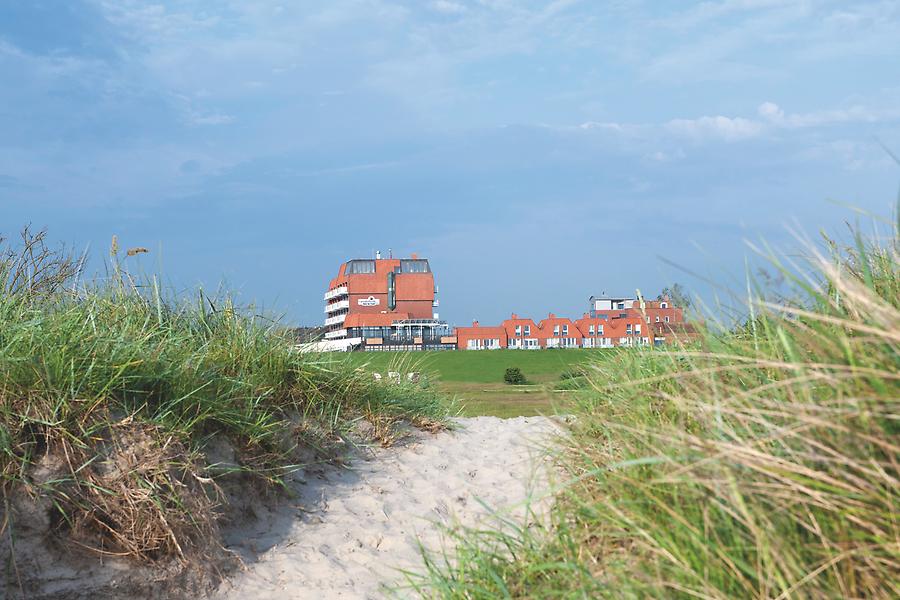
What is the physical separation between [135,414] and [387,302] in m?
40.3

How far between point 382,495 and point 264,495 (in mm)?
832

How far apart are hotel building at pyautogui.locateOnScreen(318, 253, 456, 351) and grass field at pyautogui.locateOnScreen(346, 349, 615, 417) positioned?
12.1 meters

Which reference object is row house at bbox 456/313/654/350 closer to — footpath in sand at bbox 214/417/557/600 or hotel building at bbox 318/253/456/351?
hotel building at bbox 318/253/456/351

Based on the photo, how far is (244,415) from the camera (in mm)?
4988

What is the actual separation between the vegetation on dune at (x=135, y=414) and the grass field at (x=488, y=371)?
4.11 ft

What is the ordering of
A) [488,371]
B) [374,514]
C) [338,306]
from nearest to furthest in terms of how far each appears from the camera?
1. [374,514]
2. [488,371]
3. [338,306]

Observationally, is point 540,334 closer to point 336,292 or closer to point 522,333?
point 522,333

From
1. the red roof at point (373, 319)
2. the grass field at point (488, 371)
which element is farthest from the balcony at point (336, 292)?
the grass field at point (488, 371)

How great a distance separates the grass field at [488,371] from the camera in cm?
796

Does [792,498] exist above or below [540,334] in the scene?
below

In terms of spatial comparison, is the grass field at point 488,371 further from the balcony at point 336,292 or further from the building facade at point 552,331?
the balcony at point 336,292

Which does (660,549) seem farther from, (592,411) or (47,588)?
(47,588)

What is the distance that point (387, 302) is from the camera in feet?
146

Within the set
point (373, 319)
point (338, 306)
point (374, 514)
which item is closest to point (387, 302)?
point (373, 319)
